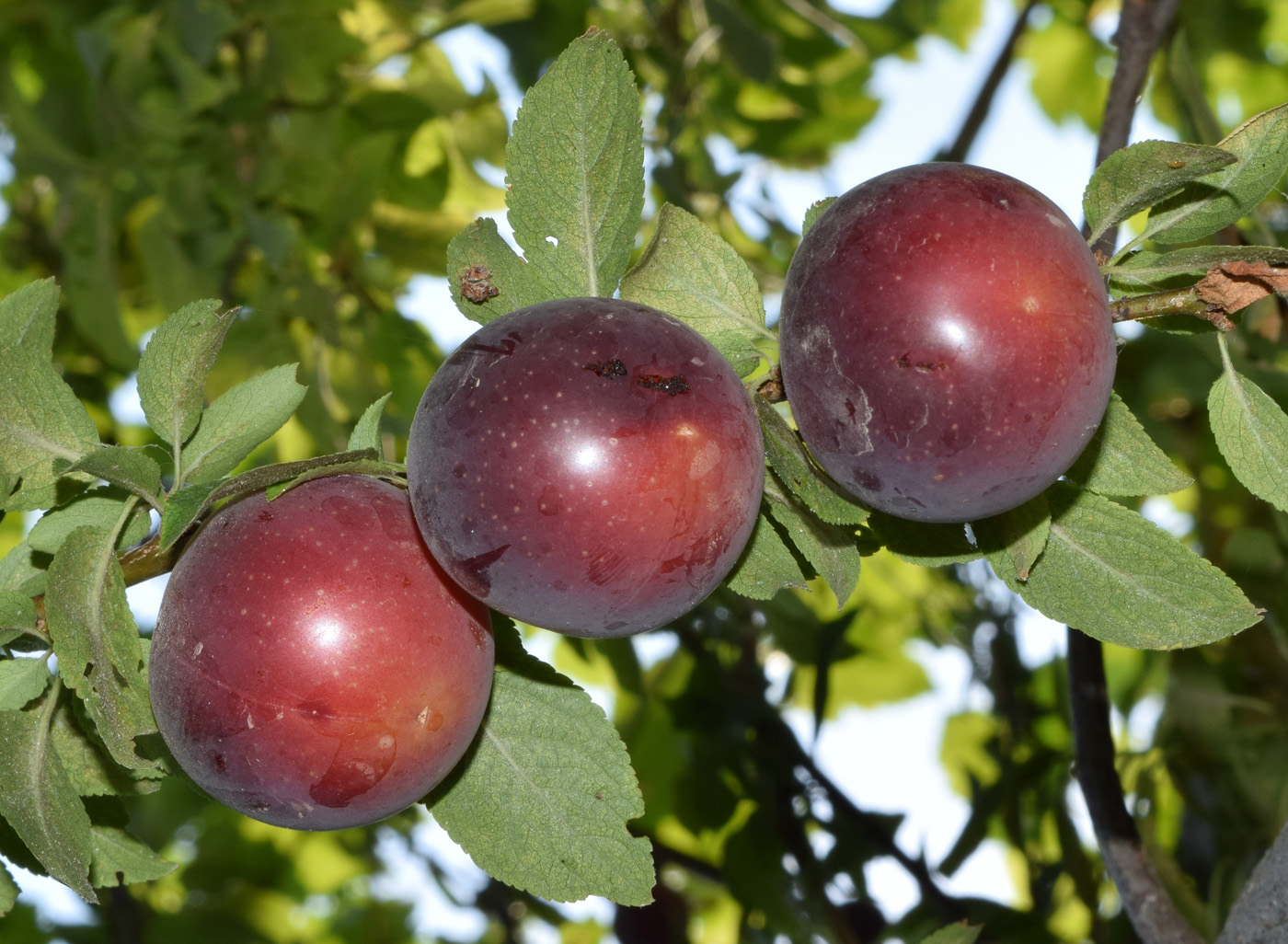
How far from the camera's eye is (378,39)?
8.45 feet

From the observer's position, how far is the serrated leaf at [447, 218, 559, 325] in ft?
3.51

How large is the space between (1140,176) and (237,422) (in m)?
0.83

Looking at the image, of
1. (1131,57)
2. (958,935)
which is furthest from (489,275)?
(1131,57)

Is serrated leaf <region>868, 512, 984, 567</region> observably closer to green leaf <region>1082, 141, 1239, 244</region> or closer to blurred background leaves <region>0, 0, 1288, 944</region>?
green leaf <region>1082, 141, 1239, 244</region>

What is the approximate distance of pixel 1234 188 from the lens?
960mm

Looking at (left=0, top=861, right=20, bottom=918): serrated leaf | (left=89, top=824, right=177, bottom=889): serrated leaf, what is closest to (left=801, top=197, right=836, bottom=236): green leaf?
(left=89, top=824, right=177, bottom=889): serrated leaf

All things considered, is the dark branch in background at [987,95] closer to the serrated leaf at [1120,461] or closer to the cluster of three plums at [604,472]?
the serrated leaf at [1120,461]

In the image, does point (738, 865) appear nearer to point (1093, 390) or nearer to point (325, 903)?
point (1093, 390)

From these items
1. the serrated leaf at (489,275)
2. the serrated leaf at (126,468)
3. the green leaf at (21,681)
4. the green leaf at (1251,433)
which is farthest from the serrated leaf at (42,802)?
the green leaf at (1251,433)

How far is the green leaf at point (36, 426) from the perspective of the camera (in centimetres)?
107

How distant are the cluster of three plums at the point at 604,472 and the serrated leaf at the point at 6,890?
34 centimetres

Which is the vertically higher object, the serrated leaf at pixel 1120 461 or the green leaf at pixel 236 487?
the serrated leaf at pixel 1120 461

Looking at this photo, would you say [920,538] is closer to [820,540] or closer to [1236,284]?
[820,540]

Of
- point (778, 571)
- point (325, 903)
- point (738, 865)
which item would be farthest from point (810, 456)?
point (325, 903)
